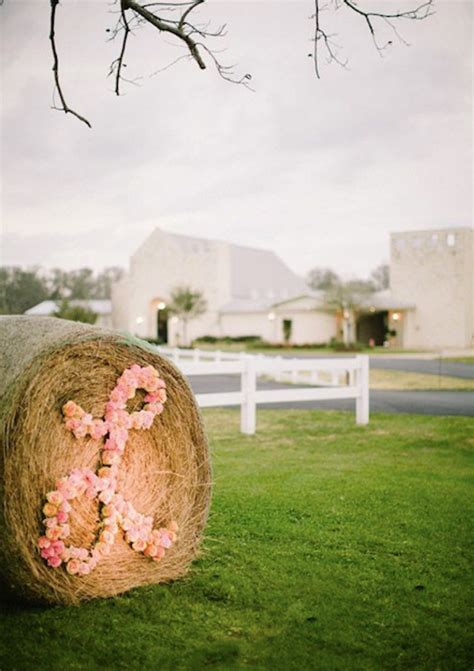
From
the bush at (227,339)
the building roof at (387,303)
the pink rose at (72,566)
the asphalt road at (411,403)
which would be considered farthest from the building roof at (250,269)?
the pink rose at (72,566)

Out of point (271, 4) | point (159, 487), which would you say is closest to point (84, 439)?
point (159, 487)

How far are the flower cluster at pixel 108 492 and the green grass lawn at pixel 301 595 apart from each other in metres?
0.27

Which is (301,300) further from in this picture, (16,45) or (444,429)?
(16,45)

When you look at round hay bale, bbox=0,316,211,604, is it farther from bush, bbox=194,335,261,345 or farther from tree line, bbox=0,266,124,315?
tree line, bbox=0,266,124,315

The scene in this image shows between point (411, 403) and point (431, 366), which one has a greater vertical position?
point (431, 366)

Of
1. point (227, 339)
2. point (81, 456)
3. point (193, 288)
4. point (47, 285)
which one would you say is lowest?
point (81, 456)

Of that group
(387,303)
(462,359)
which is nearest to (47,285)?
(387,303)

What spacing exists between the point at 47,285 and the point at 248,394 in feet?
205

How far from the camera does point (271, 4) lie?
7.09 meters

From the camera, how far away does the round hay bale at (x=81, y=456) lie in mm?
3344

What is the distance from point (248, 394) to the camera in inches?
365

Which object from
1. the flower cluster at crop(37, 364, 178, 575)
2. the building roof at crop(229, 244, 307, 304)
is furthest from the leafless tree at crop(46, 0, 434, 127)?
the building roof at crop(229, 244, 307, 304)

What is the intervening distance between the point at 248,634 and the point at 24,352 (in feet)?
5.86

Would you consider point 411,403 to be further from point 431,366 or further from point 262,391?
point 431,366
